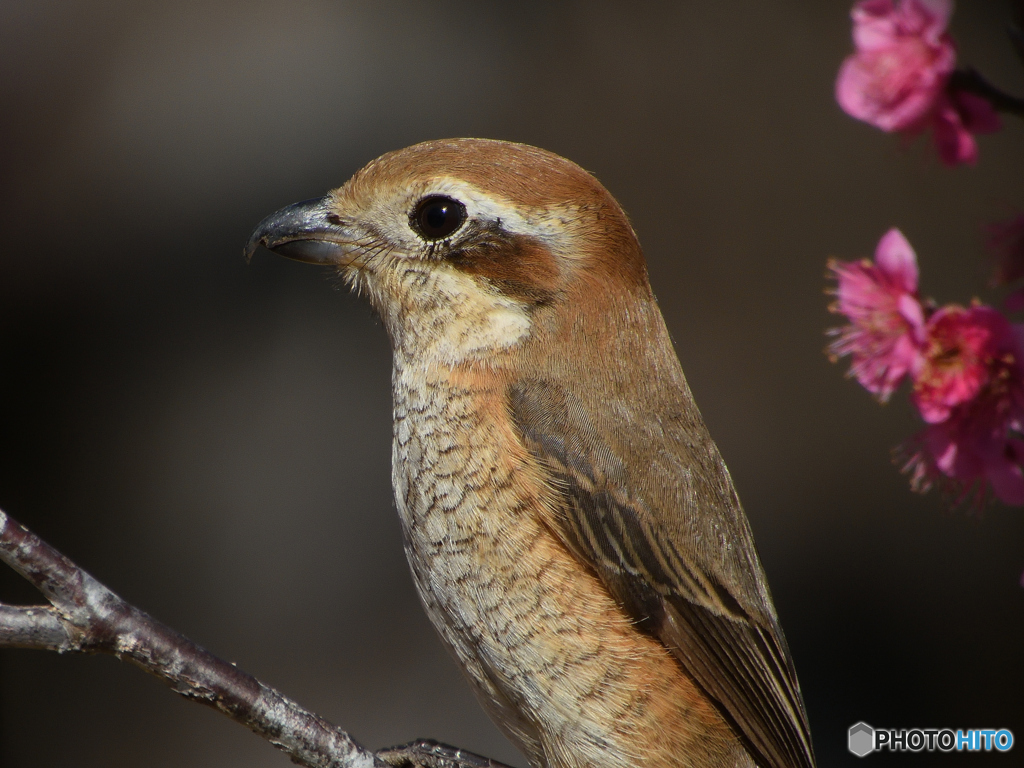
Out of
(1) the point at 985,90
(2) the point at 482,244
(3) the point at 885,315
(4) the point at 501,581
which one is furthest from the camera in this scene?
(2) the point at 482,244

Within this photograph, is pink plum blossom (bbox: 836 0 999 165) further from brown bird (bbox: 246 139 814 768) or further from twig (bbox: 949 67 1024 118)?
brown bird (bbox: 246 139 814 768)

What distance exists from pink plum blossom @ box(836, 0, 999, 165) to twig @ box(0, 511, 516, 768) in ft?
5.06

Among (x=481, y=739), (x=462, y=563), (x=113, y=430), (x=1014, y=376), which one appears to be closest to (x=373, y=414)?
(x=113, y=430)

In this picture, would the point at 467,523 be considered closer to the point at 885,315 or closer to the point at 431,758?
the point at 431,758

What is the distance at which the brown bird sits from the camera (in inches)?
98.7

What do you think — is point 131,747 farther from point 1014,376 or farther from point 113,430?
point 1014,376

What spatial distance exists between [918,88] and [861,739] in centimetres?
443

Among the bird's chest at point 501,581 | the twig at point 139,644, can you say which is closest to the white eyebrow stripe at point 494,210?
the bird's chest at point 501,581

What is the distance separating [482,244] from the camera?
2.72m

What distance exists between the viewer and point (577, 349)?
278 cm

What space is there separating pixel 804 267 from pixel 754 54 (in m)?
1.25

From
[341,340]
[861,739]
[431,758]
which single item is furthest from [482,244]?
[861,739]

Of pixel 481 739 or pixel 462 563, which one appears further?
pixel 481 739

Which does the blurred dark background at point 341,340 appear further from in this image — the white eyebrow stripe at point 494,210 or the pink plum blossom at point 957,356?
the pink plum blossom at point 957,356
